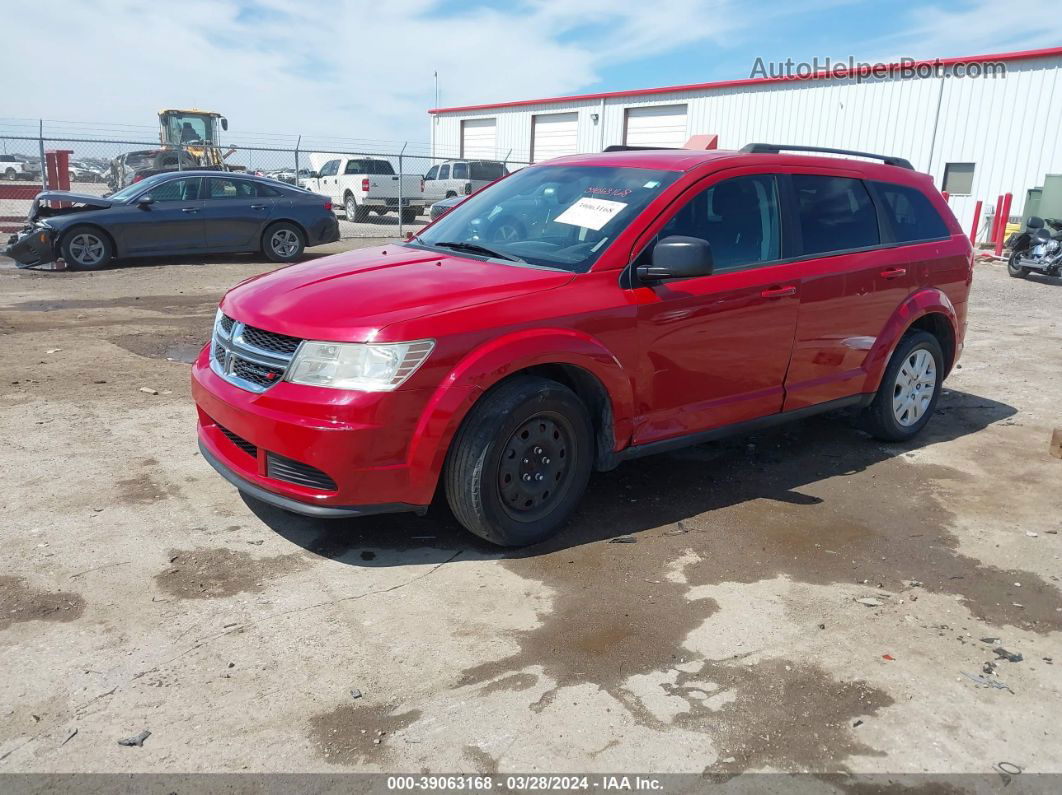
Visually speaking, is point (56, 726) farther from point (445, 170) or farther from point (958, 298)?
point (445, 170)

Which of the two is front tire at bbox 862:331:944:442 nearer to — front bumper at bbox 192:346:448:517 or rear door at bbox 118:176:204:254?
front bumper at bbox 192:346:448:517

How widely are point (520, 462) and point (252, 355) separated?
4.20ft

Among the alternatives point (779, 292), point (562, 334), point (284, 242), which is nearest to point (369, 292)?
point (562, 334)

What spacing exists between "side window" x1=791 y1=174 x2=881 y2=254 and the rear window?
22.4 m

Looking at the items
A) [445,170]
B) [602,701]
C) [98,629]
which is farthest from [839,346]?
[445,170]

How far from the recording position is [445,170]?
2742cm

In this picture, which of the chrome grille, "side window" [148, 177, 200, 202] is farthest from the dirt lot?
"side window" [148, 177, 200, 202]

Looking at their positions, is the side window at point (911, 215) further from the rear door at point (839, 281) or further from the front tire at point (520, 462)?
the front tire at point (520, 462)

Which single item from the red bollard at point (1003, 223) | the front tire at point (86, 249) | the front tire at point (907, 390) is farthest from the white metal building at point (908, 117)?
the front tire at point (86, 249)

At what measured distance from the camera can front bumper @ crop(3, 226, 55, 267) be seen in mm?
12305

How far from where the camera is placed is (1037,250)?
1555 cm

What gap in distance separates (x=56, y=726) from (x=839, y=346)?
434 centimetres

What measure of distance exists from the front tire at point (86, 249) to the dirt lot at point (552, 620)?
774cm

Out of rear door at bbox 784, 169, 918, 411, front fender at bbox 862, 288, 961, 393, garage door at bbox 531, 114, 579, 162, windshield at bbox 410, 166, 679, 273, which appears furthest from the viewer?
garage door at bbox 531, 114, 579, 162
